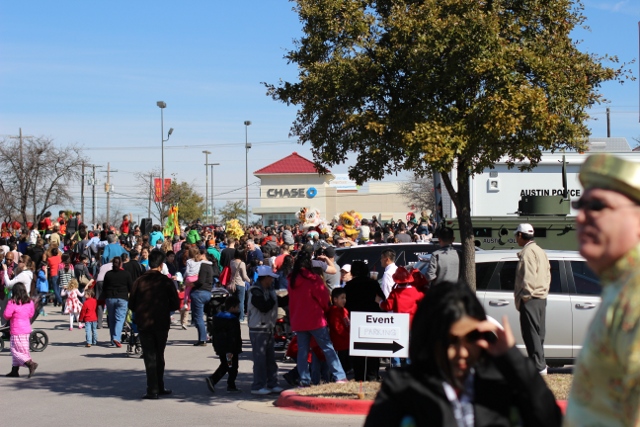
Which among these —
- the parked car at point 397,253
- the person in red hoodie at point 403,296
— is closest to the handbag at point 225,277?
the parked car at point 397,253

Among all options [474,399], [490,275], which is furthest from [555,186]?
[474,399]

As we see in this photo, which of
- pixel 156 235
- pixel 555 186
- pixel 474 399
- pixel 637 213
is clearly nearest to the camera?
pixel 637 213

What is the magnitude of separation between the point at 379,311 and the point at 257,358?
177cm

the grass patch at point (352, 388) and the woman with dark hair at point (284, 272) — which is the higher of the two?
the woman with dark hair at point (284, 272)

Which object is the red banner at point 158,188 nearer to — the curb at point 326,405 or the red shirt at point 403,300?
the red shirt at point 403,300

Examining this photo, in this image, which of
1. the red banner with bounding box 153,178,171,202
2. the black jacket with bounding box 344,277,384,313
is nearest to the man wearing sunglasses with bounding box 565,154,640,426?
the black jacket with bounding box 344,277,384,313

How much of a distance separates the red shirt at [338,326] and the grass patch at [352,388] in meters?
0.62

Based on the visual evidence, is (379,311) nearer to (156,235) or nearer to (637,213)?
(637,213)

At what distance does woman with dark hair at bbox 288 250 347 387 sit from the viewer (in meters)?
11.4

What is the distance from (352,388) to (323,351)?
28.1 inches

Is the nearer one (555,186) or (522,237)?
(522,237)

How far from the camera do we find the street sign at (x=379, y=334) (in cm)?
1072

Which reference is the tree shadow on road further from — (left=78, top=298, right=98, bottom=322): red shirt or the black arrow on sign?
(left=78, top=298, right=98, bottom=322): red shirt

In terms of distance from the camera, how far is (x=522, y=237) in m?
10.8
